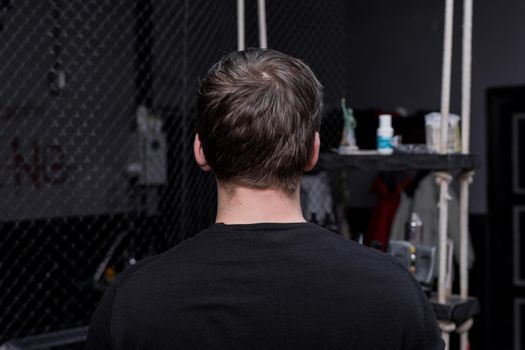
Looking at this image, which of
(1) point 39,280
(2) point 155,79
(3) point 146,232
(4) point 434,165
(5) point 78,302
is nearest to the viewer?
(4) point 434,165

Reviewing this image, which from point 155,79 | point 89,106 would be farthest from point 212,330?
point 155,79

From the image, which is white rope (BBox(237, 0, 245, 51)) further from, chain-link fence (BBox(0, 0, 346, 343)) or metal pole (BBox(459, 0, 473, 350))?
chain-link fence (BBox(0, 0, 346, 343))

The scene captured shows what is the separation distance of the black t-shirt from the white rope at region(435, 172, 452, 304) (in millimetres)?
1374

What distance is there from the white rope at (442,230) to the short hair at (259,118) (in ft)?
4.65

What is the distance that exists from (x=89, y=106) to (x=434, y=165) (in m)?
2.85

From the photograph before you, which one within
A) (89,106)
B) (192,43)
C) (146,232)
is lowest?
(146,232)

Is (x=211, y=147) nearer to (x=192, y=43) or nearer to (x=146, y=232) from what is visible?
(x=146, y=232)

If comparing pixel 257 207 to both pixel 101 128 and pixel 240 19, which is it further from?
pixel 101 128

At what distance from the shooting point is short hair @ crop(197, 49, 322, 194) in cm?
91

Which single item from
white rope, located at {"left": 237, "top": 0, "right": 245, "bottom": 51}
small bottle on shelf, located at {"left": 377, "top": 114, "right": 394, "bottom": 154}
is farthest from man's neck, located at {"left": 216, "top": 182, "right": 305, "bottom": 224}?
white rope, located at {"left": 237, "top": 0, "right": 245, "bottom": 51}

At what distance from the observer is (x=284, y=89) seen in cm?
92

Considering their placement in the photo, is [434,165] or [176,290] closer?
[176,290]

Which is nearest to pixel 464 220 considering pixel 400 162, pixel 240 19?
pixel 400 162

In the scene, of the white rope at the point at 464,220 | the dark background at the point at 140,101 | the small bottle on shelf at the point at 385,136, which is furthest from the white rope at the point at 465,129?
the dark background at the point at 140,101
